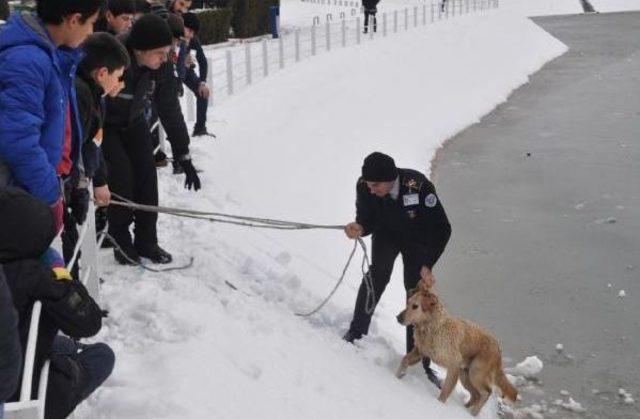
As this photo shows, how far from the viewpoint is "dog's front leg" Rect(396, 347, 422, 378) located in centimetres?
548

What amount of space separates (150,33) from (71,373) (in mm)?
2409

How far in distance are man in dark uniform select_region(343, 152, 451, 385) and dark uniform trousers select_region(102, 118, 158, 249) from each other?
1.41 meters

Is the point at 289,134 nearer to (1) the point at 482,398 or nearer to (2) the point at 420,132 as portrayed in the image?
(2) the point at 420,132

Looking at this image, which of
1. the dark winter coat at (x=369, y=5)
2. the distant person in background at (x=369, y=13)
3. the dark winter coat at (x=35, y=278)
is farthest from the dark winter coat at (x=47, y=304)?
the dark winter coat at (x=369, y=5)

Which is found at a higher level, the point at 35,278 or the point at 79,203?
the point at 35,278

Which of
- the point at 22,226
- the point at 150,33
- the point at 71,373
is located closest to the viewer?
the point at 22,226

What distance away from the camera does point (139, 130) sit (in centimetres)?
498

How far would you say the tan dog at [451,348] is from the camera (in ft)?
17.5

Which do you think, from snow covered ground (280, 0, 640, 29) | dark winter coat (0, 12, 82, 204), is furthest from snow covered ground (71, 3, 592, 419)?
snow covered ground (280, 0, 640, 29)

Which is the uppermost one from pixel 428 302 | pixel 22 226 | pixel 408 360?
pixel 22 226

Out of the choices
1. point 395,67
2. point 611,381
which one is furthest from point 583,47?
point 611,381

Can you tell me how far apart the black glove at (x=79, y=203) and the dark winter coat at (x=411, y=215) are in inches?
85.0

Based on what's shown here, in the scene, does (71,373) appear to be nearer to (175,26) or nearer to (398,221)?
(398,221)

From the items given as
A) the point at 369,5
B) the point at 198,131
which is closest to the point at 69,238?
the point at 198,131
